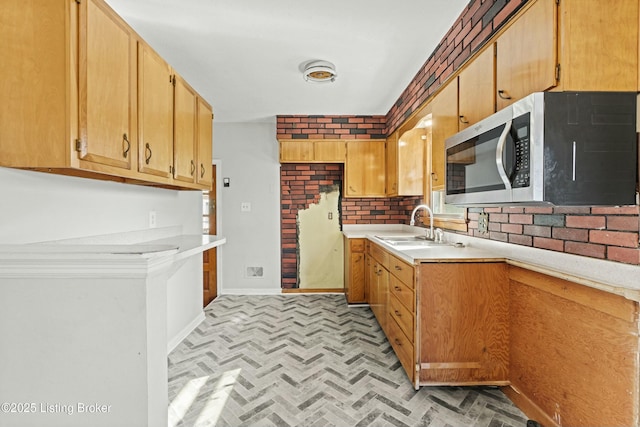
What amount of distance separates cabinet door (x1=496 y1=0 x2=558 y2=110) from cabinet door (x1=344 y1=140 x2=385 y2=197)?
2.48 meters

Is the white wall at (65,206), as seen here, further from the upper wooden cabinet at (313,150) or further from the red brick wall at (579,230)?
the red brick wall at (579,230)

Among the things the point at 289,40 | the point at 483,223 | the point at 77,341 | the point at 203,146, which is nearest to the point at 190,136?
Answer: the point at 203,146

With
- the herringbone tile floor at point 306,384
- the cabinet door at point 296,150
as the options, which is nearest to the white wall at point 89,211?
the herringbone tile floor at point 306,384

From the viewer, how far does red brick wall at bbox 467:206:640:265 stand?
115 cm

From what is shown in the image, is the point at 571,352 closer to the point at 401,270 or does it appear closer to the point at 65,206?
the point at 401,270

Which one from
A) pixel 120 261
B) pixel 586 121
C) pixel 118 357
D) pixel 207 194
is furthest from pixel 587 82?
pixel 207 194

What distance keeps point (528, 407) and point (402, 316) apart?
0.82m

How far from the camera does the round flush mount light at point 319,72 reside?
2547 millimetres

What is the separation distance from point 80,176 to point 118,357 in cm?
103

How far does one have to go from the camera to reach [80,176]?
1571 mm

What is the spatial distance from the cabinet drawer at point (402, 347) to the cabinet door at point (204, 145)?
6.33 ft

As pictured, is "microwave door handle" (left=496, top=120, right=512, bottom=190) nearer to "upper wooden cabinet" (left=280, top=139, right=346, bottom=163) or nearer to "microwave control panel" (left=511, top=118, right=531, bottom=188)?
"microwave control panel" (left=511, top=118, right=531, bottom=188)

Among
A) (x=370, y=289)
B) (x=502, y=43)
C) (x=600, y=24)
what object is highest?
(x=502, y=43)

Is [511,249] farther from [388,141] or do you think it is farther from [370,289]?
[388,141]
